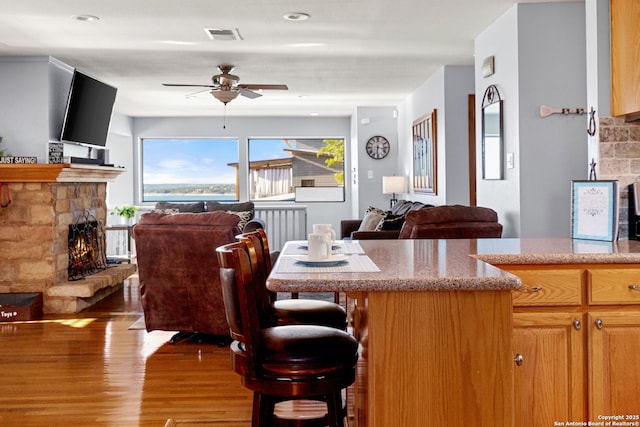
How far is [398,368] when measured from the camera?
1794mm

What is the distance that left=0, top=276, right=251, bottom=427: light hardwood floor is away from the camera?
3088mm

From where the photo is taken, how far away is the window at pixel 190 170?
10.9 m

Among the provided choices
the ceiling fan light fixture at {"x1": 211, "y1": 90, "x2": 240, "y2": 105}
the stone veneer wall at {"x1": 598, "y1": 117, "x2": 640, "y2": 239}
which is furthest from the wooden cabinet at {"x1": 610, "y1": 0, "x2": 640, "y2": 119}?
the ceiling fan light fixture at {"x1": 211, "y1": 90, "x2": 240, "y2": 105}

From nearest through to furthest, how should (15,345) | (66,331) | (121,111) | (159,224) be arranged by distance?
(159,224), (15,345), (66,331), (121,111)

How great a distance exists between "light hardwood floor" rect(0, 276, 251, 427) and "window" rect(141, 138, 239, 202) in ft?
19.1

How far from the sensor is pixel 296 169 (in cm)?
1114

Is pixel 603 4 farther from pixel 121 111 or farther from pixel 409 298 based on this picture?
pixel 121 111

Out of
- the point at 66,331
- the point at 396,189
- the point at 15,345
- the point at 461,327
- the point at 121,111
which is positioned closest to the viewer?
the point at 461,327

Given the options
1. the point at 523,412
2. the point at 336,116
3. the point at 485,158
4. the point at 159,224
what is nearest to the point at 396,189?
the point at 336,116

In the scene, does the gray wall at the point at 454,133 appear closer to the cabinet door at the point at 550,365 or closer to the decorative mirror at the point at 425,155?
the decorative mirror at the point at 425,155

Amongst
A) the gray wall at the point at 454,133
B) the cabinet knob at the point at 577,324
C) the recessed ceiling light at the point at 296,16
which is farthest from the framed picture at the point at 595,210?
the gray wall at the point at 454,133

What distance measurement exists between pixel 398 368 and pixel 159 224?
284cm

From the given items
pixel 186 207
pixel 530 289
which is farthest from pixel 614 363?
pixel 186 207

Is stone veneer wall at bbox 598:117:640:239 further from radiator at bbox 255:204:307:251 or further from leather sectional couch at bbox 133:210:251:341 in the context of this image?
radiator at bbox 255:204:307:251
